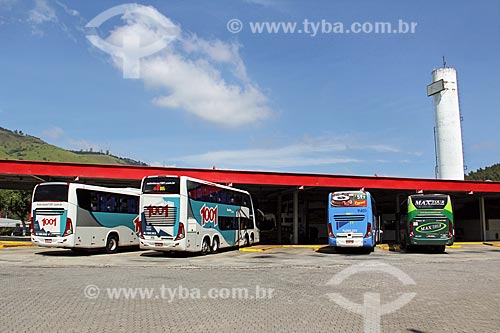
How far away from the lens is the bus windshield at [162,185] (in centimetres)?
1847

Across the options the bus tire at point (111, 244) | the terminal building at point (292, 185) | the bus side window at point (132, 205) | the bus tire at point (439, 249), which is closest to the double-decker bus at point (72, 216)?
the bus tire at point (111, 244)

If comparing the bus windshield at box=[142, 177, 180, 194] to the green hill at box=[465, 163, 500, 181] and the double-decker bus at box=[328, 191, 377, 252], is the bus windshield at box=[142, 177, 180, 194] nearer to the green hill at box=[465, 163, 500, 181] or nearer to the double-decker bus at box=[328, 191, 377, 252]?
the double-decker bus at box=[328, 191, 377, 252]

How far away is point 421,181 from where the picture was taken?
29969 mm

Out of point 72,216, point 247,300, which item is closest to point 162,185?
point 72,216

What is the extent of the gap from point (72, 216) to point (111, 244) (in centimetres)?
307

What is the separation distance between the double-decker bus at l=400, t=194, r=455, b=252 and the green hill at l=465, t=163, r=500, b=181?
61966mm

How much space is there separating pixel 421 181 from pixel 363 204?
32.4 ft

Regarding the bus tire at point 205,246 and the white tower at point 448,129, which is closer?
the bus tire at point 205,246

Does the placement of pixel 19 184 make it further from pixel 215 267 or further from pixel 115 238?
pixel 215 267

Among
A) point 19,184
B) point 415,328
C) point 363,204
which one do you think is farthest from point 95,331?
point 19,184

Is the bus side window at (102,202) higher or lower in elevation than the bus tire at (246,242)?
higher

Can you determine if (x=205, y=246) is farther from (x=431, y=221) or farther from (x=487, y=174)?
(x=487, y=174)

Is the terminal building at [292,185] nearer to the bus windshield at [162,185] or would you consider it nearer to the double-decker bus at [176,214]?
the double-decker bus at [176,214]

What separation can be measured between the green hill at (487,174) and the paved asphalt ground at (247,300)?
73.3 meters
